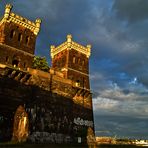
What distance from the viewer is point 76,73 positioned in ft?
150

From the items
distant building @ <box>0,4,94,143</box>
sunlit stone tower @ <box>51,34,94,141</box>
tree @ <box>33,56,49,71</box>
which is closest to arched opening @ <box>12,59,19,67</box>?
distant building @ <box>0,4,94,143</box>

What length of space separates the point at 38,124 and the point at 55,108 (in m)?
4.35

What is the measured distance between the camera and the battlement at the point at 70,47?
46.3 metres

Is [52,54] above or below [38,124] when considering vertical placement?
above

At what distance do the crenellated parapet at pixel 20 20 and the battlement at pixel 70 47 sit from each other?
22.7 ft

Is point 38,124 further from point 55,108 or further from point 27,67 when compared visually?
point 27,67

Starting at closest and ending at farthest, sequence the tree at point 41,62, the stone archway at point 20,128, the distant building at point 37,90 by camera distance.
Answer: the stone archway at point 20,128 → the distant building at point 37,90 → the tree at point 41,62

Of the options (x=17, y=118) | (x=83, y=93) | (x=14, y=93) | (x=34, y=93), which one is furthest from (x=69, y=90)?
(x=17, y=118)

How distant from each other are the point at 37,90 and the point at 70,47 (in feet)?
43.5

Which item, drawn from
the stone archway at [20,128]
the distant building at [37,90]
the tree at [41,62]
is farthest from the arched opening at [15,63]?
the stone archway at [20,128]

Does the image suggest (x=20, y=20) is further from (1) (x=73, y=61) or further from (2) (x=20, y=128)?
(2) (x=20, y=128)

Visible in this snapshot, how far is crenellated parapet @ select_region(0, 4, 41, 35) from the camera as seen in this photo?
37.9 metres

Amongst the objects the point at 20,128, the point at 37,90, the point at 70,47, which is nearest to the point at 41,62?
the point at 70,47

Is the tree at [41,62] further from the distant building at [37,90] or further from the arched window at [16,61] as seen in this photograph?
the arched window at [16,61]
